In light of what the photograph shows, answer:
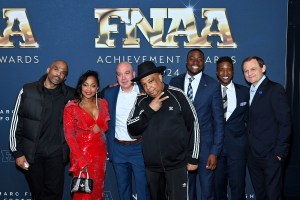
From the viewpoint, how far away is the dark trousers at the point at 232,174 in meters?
4.60

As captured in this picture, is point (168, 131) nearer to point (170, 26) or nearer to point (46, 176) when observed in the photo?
point (46, 176)

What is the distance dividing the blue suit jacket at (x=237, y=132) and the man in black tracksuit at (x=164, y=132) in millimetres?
800

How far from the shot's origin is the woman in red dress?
412cm

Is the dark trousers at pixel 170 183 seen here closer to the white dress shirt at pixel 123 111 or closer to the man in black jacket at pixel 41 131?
the white dress shirt at pixel 123 111

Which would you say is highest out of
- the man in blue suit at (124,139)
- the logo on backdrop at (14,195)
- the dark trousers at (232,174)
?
the man in blue suit at (124,139)

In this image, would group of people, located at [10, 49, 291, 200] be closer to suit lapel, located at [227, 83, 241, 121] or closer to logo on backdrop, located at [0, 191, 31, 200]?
suit lapel, located at [227, 83, 241, 121]

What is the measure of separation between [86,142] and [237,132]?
5.78 ft

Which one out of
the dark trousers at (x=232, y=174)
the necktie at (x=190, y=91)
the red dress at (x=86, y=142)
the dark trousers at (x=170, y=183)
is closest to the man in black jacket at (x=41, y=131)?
the red dress at (x=86, y=142)

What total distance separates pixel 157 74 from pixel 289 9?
2.90 metres

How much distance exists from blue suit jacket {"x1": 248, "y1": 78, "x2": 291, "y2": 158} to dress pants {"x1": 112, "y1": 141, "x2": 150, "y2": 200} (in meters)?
1.29

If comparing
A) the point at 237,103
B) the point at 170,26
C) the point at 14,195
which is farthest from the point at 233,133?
the point at 14,195

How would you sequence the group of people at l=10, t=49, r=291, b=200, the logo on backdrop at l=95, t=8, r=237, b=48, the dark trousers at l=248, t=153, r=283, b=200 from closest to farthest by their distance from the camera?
the group of people at l=10, t=49, r=291, b=200
the dark trousers at l=248, t=153, r=283, b=200
the logo on backdrop at l=95, t=8, r=237, b=48

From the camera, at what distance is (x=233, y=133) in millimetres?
4543

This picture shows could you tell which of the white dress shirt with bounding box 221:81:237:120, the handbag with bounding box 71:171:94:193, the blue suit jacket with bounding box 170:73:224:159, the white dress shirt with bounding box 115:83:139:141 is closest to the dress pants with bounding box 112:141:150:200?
the white dress shirt with bounding box 115:83:139:141
